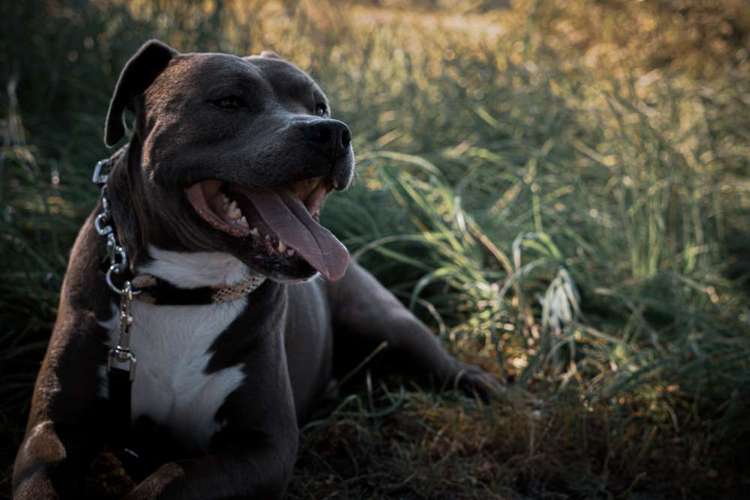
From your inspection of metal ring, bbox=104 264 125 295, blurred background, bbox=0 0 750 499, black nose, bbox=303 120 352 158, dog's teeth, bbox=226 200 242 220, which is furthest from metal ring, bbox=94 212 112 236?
blurred background, bbox=0 0 750 499

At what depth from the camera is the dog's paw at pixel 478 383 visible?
3869mm

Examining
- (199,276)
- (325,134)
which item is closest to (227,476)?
(199,276)

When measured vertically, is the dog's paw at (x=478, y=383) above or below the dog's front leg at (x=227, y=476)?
below

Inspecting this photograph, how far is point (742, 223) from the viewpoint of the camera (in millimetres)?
5617

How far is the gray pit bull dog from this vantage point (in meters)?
2.67

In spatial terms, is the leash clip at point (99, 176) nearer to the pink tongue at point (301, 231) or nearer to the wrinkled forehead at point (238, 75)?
the wrinkled forehead at point (238, 75)

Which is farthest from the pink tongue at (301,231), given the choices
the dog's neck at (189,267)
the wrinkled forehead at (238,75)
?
the wrinkled forehead at (238,75)

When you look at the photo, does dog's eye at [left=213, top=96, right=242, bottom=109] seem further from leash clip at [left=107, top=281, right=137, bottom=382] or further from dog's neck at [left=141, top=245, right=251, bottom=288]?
leash clip at [left=107, top=281, right=137, bottom=382]

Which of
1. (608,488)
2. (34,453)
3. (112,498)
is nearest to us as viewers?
(34,453)

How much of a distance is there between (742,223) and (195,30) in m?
3.34

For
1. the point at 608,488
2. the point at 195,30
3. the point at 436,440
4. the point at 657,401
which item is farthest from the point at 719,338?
the point at 195,30

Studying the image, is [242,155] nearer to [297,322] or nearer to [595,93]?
[297,322]

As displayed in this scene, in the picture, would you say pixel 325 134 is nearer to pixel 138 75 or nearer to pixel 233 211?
pixel 233 211

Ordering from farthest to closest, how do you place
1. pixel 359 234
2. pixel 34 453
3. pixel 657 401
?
pixel 359 234
pixel 657 401
pixel 34 453
